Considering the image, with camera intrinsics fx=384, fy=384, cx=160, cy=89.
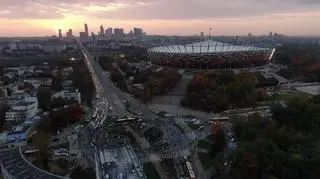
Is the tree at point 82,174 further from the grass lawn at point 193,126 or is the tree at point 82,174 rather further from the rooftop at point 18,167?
the grass lawn at point 193,126

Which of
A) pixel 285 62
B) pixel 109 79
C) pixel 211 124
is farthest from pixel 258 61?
pixel 211 124

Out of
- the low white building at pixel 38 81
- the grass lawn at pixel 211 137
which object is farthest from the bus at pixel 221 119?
the low white building at pixel 38 81

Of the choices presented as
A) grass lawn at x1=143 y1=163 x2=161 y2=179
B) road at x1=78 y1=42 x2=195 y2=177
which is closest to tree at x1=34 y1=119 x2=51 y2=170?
road at x1=78 y1=42 x2=195 y2=177

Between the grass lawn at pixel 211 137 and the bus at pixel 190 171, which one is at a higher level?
the grass lawn at pixel 211 137

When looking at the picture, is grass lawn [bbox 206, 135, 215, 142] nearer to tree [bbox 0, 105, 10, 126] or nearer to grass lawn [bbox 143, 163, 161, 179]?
grass lawn [bbox 143, 163, 161, 179]

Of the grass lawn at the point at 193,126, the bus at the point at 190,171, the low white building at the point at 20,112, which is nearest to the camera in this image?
the bus at the point at 190,171

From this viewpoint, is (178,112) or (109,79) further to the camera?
(109,79)

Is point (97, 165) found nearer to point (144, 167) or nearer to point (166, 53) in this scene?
point (144, 167)
